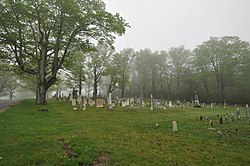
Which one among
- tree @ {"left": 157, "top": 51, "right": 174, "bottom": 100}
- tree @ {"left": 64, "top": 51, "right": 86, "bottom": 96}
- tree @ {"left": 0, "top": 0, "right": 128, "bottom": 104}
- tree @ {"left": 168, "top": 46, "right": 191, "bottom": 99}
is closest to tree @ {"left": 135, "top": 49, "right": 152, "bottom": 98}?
tree @ {"left": 157, "top": 51, "right": 174, "bottom": 100}

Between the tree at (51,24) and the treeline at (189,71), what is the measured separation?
15716 mm

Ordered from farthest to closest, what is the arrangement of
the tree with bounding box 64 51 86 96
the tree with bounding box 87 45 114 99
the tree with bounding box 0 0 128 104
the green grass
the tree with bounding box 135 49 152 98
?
the tree with bounding box 135 49 152 98
the tree with bounding box 87 45 114 99
the tree with bounding box 64 51 86 96
the tree with bounding box 0 0 128 104
the green grass

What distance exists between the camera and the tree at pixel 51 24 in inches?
781

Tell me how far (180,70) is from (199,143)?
141 ft

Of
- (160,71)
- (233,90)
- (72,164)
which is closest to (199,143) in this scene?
→ (72,164)

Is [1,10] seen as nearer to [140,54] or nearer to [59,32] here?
[59,32]

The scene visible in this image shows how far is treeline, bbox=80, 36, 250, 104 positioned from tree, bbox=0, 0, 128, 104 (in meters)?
15.7

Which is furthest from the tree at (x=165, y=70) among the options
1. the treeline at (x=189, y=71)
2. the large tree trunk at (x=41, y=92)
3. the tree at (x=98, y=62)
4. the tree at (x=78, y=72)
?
the large tree trunk at (x=41, y=92)

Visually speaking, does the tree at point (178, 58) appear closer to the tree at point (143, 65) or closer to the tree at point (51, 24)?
the tree at point (143, 65)

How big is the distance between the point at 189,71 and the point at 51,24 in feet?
123

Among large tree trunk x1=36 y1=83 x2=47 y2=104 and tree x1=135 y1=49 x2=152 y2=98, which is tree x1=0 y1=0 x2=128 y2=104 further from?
tree x1=135 y1=49 x2=152 y2=98

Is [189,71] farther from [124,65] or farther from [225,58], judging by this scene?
[124,65]

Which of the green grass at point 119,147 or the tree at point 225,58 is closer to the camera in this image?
the green grass at point 119,147

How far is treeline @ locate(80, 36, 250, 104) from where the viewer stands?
4056cm
